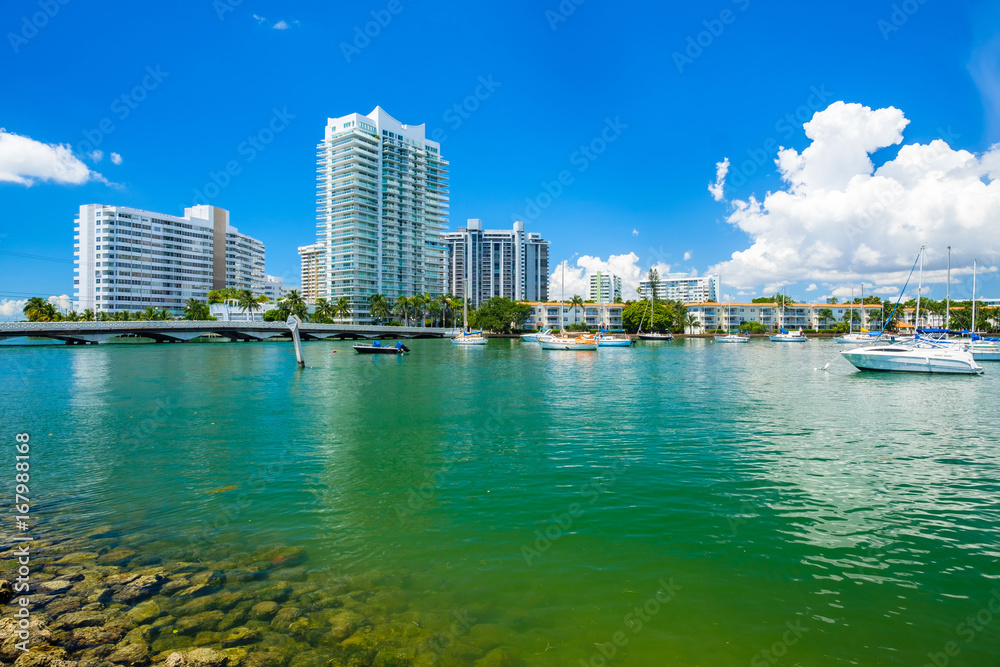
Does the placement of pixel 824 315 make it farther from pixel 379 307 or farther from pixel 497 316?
pixel 379 307

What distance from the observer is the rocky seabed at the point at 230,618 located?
634cm

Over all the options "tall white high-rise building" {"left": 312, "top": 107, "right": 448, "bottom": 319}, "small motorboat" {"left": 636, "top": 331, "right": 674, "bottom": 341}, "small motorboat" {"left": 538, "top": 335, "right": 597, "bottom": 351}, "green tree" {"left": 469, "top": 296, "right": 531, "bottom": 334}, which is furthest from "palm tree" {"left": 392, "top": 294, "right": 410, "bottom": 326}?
"small motorboat" {"left": 538, "top": 335, "right": 597, "bottom": 351}

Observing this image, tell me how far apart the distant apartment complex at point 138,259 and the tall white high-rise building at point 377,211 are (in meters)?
42.2

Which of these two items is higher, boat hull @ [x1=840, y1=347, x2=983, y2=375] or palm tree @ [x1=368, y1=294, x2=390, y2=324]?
palm tree @ [x1=368, y1=294, x2=390, y2=324]

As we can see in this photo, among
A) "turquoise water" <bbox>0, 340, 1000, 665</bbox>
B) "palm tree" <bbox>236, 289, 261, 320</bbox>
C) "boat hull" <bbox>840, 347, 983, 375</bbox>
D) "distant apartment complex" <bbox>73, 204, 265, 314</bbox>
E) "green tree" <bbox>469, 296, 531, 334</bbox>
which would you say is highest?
"distant apartment complex" <bbox>73, 204, 265, 314</bbox>

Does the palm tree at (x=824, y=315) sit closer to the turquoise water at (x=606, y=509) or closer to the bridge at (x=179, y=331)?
the bridge at (x=179, y=331)

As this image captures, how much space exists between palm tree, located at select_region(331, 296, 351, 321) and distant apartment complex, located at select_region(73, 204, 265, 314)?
56.0 m

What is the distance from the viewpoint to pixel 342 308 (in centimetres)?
15325

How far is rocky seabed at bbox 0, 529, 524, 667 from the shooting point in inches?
250

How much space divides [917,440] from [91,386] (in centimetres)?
4575

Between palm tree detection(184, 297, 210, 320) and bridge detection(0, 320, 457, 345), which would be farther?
palm tree detection(184, 297, 210, 320)

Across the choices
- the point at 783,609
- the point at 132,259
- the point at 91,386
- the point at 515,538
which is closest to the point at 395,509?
the point at 515,538

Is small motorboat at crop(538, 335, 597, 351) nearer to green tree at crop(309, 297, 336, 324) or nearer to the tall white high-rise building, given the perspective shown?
green tree at crop(309, 297, 336, 324)

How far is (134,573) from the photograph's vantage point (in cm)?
838
